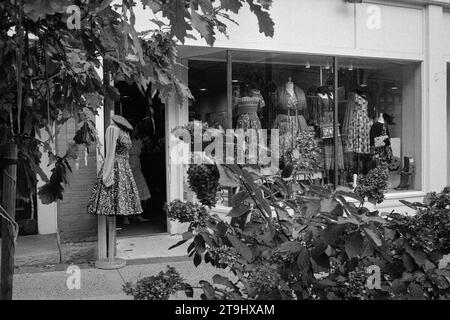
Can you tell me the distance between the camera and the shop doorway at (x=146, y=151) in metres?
8.29

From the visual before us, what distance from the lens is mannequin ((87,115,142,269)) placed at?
5.99 metres

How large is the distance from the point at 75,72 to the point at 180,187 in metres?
5.71

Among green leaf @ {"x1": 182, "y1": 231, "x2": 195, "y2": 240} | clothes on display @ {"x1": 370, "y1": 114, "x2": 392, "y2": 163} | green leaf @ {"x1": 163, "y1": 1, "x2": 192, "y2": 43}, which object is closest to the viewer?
green leaf @ {"x1": 163, "y1": 1, "x2": 192, "y2": 43}

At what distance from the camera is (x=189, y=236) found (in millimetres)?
1930

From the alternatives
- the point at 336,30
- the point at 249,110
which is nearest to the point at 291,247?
the point at 249,110

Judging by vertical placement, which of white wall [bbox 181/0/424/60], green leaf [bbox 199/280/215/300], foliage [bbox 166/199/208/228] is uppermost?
white wall [bbox 181/0/424/60]

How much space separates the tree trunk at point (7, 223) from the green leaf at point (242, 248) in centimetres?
88

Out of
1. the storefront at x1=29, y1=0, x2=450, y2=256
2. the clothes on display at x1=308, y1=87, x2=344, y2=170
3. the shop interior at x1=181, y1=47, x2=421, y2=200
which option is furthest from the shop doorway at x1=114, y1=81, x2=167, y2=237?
the clothes on display at x1=308, y1=87, x2=344, y2=170

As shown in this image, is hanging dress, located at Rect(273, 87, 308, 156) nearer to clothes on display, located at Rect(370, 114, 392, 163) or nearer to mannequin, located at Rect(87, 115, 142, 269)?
clothes on display, located at Rect(370, 114, 392, 163)

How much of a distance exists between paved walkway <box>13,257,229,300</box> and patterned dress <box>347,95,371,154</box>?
4290 mm

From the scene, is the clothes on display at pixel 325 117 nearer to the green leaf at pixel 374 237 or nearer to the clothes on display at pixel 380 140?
the clothes on display at pixel 380 140

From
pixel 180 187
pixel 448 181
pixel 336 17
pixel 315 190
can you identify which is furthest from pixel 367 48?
pixel 315 190

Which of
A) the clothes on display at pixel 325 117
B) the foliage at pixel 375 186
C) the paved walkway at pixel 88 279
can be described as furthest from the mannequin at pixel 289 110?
the foliage at pixel 375 186
